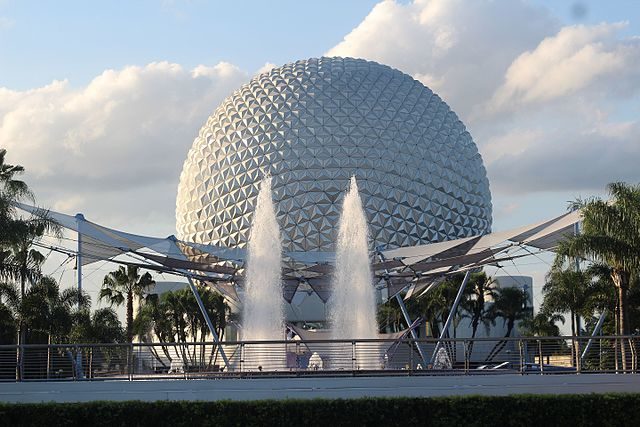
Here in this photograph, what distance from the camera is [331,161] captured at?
4862 cm

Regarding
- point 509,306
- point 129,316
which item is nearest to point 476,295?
point 509,306

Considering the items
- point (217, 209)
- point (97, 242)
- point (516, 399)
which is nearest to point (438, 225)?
point (217, 209)

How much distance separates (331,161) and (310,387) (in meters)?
30.2

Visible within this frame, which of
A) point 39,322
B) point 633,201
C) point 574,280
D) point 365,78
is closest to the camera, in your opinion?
point 633,201

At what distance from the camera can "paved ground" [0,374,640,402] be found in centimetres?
1881

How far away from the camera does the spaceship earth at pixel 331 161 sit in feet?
158

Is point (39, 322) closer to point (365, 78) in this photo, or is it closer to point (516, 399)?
point (516, 399)

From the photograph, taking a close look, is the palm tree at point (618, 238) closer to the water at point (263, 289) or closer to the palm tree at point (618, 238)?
the palm tree at point (618, 238)

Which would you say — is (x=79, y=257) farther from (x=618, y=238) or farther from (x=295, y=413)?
(x=295, y=413)

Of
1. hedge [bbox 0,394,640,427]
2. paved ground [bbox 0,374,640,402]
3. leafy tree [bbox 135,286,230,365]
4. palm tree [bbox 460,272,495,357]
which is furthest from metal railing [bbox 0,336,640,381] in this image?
palm tree [bbox 460,272,495,357]

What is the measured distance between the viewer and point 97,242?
120 feet

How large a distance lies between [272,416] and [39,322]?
19086 millimetres

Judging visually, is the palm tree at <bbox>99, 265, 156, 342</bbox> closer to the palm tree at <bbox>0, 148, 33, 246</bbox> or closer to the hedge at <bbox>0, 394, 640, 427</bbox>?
the palm tree at <bbox>0, 148, 33, 246</bbox>

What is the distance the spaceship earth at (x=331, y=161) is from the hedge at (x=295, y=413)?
30996mm
